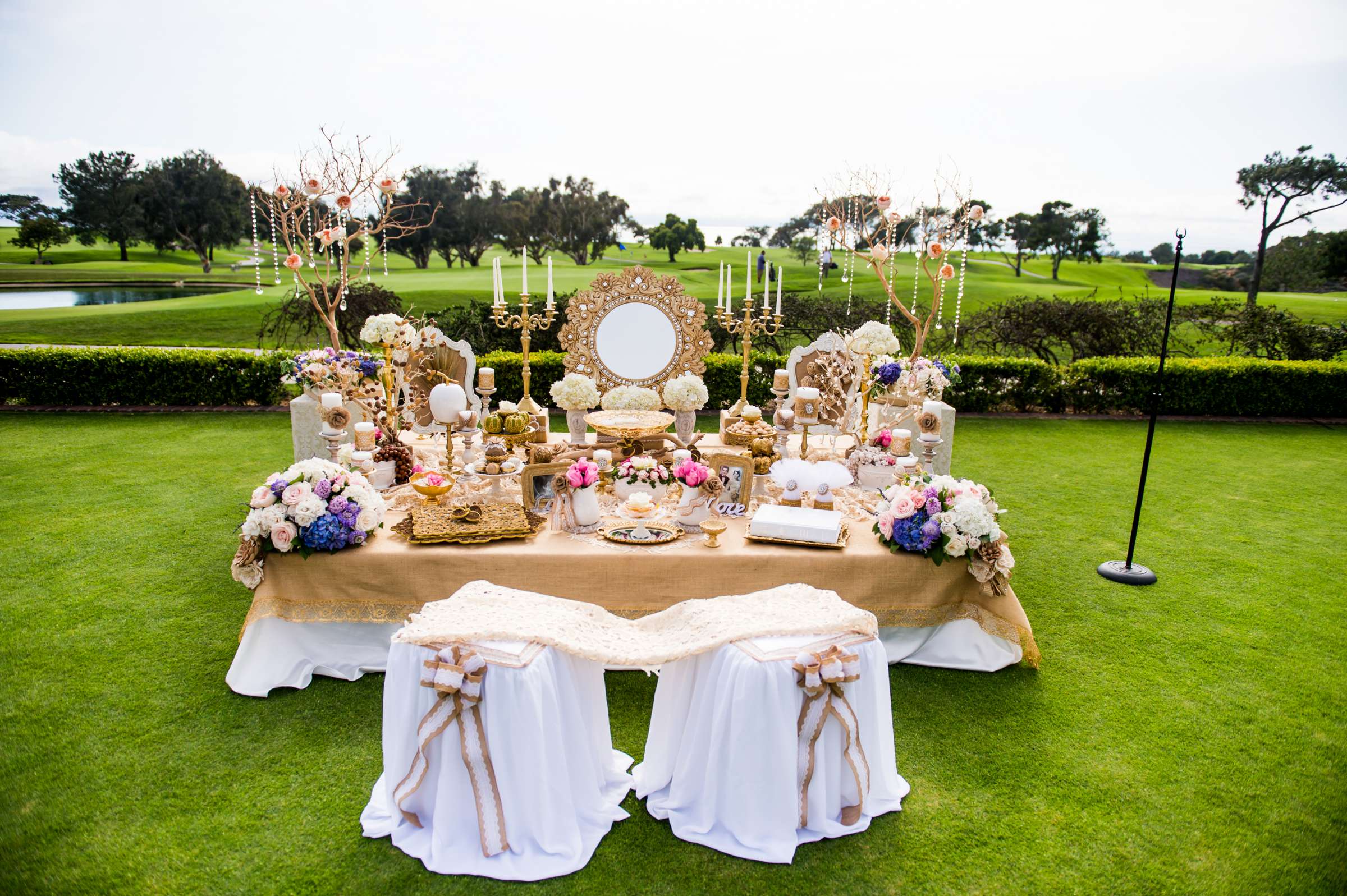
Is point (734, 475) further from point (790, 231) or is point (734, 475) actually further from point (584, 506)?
point (790, 231)

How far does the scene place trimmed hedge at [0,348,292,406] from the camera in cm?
1095

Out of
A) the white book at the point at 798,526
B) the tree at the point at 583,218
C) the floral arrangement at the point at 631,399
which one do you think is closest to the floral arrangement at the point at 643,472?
the white book at the point at 798,526

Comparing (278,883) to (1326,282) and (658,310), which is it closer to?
(658,310)

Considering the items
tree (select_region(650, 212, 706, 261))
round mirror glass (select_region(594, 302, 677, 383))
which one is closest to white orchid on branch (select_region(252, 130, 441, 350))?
round mirror glass (select_region(594, 302, 677, 383))

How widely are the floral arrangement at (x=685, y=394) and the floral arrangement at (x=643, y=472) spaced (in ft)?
6.07

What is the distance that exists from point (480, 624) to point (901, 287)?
23.2 m

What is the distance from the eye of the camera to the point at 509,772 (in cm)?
309

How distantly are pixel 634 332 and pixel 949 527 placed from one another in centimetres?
389

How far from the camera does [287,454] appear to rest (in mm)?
9180

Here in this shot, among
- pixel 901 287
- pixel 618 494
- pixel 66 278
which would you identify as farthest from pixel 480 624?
pixel 901 287

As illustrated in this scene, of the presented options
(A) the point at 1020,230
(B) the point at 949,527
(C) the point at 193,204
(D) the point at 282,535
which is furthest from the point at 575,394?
(A) the point at 1020,230

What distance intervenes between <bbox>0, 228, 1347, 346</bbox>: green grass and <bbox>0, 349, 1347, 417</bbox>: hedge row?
410 centimetres

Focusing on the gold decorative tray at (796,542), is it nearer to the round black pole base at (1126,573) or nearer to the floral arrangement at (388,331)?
the round black pole base at (1126,573)

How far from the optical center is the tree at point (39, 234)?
55.8ft
